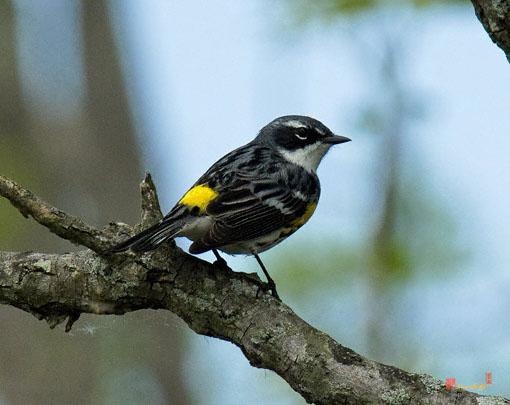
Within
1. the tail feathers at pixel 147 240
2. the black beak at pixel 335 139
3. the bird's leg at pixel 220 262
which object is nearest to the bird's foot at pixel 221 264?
the bird's leg at pixel 220 262

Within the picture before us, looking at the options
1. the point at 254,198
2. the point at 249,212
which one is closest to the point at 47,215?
the point at 249,212

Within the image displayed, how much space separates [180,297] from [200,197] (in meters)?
1.13

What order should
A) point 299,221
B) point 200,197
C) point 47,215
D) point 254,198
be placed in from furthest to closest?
point 299,221 → point 254,198 → point 200,197 → point 47,215

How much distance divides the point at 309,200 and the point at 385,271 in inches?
178

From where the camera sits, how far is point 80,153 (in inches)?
462

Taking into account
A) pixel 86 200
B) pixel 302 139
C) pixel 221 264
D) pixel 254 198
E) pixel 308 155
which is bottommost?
pixel 221 264

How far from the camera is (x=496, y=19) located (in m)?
3.97

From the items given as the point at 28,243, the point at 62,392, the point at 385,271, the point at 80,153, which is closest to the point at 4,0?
the point at 80,153

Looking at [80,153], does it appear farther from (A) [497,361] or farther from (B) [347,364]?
(B) [347,364]

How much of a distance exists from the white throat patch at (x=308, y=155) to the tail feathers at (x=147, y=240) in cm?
194

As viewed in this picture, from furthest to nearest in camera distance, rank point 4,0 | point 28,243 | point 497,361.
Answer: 1. point 4,0
2. point 28,243
3. point 497,361

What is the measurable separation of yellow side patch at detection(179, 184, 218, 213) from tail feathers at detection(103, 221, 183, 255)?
643 mm

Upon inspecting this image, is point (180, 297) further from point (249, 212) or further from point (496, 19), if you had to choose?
point (496, 19)

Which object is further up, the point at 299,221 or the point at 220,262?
the point at 299,221
